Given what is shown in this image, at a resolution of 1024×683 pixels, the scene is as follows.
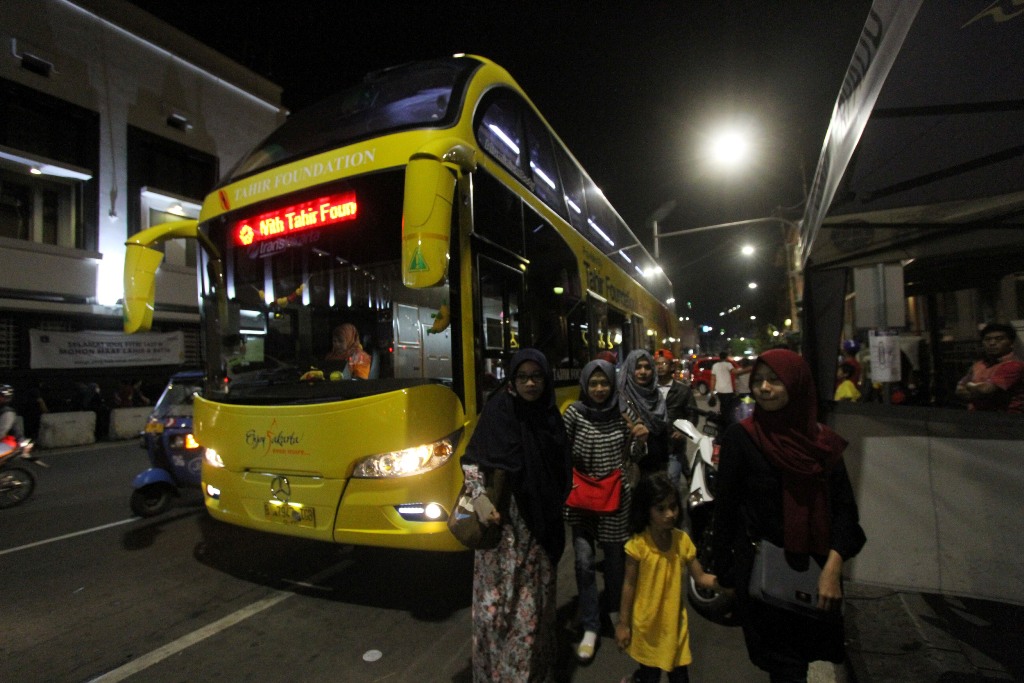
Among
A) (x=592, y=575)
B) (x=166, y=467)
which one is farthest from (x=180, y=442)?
(x=592, y=575)

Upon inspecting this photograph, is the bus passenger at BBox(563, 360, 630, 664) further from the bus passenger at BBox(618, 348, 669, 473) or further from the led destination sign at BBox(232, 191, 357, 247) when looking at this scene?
the led destination sign at BBox(232, 191, 357, 247)

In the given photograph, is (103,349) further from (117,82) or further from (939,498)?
(939,498)

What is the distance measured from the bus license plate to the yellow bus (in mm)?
15

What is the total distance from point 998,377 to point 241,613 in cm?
562

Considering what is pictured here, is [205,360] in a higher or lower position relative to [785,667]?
higher

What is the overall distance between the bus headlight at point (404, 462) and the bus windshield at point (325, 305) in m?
0.43

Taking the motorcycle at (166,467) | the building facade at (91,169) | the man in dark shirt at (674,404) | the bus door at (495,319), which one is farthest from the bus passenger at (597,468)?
the building facade at (91,169)

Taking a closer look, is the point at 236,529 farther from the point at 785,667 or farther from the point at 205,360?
the point at 785,667

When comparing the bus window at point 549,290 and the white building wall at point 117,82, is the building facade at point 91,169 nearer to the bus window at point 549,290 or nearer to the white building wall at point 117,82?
the white building wall at point 117,82

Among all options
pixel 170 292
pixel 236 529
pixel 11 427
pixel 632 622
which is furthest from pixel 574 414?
pixel 170 292

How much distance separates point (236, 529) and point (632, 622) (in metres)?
4.77

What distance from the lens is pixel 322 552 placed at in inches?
187

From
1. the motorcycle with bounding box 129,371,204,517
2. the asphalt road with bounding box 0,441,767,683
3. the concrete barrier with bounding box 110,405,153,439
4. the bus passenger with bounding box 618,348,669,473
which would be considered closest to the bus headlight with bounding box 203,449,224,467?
the asphalt road with bounding box 0,441,767,683

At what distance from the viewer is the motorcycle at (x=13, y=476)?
698 centimetres
